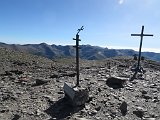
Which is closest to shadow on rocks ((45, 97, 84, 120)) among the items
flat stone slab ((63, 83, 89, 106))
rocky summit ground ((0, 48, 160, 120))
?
rocky summit ground ((0, 48, 160, 120))

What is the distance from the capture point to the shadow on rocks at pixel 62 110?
1389 centimetres

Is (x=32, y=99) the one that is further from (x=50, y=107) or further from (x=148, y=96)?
(x=148, y=96)

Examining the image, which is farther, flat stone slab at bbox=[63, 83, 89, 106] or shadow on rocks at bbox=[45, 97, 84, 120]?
flat stone slab at bbox=[63, 83, 89, 106]

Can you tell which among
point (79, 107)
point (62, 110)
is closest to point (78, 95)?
point (79, 107)

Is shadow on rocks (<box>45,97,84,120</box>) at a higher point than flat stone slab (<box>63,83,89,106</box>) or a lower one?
lower

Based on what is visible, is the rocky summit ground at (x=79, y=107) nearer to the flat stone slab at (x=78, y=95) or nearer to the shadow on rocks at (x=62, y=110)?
the shadow on rocks at (x=62, y=110)

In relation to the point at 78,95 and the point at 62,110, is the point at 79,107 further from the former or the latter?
the point at 62,110

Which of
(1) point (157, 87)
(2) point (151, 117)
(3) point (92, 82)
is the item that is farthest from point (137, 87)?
(2) point (151, 117)

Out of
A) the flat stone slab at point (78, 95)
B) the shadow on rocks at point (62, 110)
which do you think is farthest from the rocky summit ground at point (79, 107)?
the flat stone slab at point (78, 95)

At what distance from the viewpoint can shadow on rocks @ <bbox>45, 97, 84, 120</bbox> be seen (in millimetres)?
13895

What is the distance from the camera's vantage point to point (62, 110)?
571 inches

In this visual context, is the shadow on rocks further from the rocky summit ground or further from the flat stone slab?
the flat stone slab

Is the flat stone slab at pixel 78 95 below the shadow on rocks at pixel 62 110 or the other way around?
the other way around

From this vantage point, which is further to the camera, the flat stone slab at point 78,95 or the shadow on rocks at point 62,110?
the flat stone slab at point 78,95
